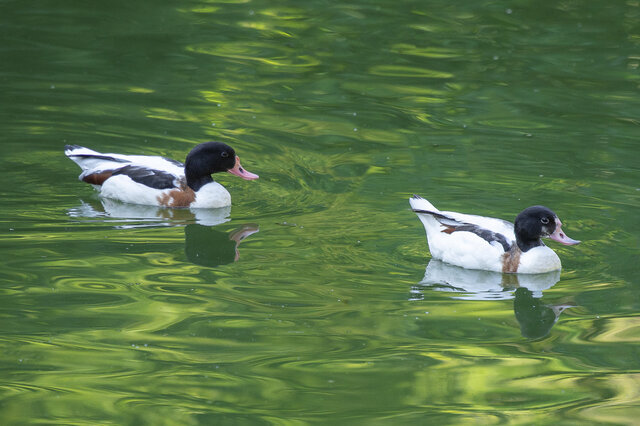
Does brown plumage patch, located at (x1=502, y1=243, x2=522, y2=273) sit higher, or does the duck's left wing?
the duck's left wing

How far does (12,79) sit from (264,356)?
871 centimetres

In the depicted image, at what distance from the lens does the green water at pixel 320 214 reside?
7.37m

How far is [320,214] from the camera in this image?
1100 centimetres

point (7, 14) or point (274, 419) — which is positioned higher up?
point (7, 14)

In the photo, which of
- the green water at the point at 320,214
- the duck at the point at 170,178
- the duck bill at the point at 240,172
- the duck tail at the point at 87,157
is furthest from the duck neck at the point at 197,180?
the duck tail at the point at 87,157

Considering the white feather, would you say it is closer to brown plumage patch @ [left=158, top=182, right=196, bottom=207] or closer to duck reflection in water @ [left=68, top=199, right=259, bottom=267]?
duck reflection in water @ [left=68, top=199, right=259, bottom=267]

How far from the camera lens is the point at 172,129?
13602mm

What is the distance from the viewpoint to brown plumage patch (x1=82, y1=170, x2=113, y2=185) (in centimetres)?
1168

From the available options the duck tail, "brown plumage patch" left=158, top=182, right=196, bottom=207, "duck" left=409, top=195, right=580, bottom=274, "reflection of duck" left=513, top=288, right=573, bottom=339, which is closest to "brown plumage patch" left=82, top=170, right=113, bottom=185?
the duck tail

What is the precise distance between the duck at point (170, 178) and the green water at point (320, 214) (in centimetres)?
28

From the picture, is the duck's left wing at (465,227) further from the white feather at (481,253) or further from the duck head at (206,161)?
the duck head at (206,161)

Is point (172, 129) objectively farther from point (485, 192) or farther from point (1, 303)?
point (1, 303)

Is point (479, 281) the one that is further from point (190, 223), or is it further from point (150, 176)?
point (150, 176)

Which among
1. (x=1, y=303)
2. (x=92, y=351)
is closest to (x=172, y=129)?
(x=1, y=303)
